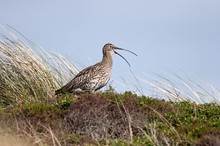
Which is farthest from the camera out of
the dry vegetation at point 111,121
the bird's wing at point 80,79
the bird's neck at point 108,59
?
the bird's neck at point 108,59

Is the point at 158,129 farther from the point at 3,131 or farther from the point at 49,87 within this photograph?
the point at 49,87

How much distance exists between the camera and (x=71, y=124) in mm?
11477

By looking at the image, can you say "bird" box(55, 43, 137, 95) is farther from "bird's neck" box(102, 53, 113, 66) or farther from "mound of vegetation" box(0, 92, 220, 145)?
"mound of vegetation" box(0, 92, 220, 145)

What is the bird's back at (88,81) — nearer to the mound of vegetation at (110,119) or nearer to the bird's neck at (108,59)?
the bird's neck at (108,59)

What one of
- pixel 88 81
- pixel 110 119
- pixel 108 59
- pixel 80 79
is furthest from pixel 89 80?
pixel 110 119

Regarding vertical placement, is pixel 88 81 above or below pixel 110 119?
above

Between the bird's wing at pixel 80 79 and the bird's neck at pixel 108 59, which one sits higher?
the bird's neck at pixel 108 59

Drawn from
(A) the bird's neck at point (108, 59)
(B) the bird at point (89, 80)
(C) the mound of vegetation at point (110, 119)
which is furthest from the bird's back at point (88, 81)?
(C) the mound of vegetation at point (110, 119)

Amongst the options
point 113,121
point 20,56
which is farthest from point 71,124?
point 20,56

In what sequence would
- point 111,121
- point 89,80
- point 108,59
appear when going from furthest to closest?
point 108,59 < point 89,80 < point 111,121

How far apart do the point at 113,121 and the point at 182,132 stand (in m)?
1.27

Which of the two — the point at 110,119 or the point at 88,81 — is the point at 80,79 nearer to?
the point at 88,81

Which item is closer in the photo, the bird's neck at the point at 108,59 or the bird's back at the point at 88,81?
the bird's back at the point at 88,81

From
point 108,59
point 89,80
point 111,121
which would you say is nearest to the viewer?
point 111,121
